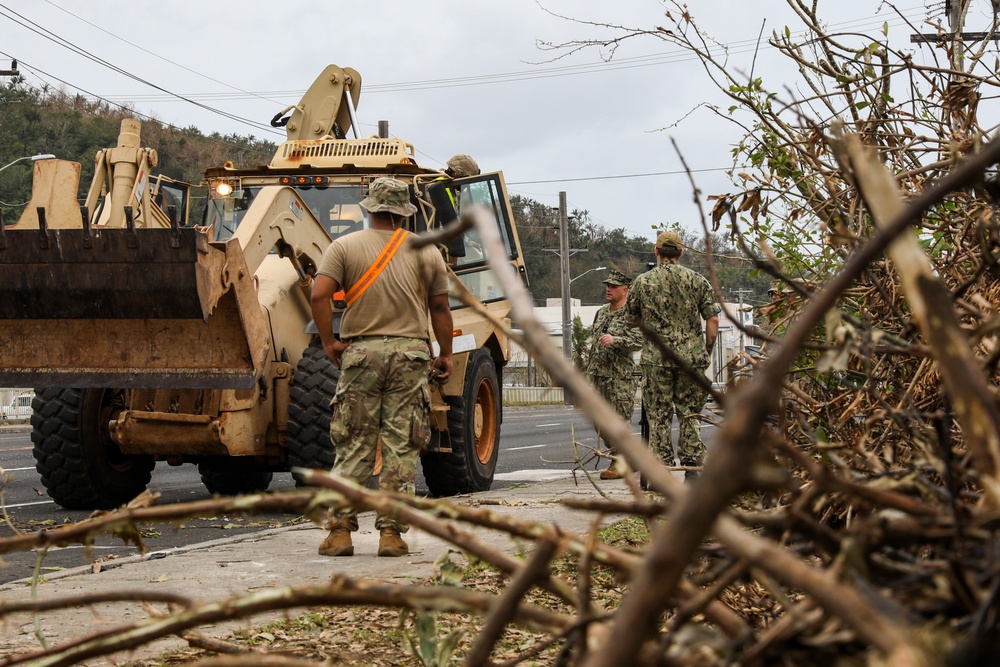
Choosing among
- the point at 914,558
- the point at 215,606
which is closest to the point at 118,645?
the point at 215,606

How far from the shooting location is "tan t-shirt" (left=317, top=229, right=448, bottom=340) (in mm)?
6496

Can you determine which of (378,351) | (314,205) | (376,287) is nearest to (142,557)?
(378,351)

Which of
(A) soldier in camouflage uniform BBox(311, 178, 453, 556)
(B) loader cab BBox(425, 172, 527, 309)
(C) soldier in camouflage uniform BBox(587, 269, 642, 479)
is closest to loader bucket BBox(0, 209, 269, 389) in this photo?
(A) soldier in camouflage uniform BBox(311, 178, 453, 556)

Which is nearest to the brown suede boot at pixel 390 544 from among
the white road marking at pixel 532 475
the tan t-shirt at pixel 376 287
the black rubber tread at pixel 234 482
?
the tan t-shirt at pixel 376 287

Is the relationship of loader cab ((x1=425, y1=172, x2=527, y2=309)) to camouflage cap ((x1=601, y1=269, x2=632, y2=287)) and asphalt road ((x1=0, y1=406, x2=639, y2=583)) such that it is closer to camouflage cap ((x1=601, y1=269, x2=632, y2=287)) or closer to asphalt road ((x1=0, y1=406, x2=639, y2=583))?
camouflage cap ((x1=601, y1=269, x2=632, y2=287))

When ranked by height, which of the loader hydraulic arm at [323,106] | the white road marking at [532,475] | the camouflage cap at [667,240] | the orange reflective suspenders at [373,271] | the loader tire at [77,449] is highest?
the loader hydraulic arm at [323,106]

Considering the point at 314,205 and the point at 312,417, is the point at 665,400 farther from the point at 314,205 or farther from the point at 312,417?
the point at 314,205

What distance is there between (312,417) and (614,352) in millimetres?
3555

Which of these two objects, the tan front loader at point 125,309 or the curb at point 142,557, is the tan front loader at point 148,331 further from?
the curb at point 142,557

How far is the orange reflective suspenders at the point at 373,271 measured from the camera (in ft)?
21.3

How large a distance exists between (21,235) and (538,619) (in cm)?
718

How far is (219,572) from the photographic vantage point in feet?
18.0

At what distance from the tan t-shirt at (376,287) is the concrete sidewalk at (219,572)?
3.78 feet

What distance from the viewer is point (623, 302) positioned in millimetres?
11297
